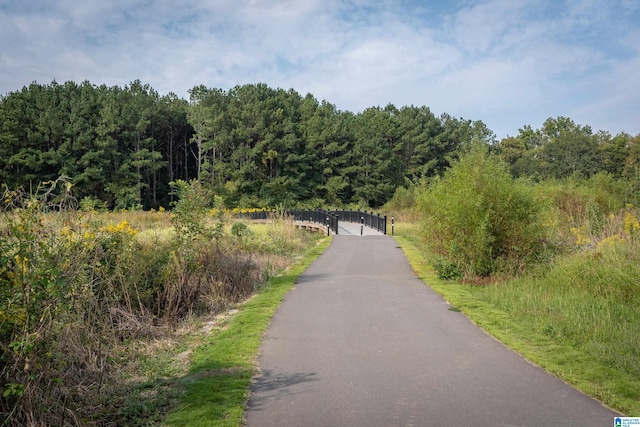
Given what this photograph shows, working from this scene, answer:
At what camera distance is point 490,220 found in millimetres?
14805

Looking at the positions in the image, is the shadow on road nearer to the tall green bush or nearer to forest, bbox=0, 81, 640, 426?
forest, bbox=0, 81, 640, 426

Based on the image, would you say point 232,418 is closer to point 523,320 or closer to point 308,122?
point 523,320

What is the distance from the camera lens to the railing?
34719mm

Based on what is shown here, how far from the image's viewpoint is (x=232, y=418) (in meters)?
5.40

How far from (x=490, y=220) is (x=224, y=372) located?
10051 mm

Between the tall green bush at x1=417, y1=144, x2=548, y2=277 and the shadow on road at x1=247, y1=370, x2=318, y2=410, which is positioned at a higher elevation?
the tall green bush at x1=417, y1=144, x2=548, y2=277

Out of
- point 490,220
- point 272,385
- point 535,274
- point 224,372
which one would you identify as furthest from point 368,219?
point 272,385

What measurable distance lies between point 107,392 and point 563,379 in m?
5.59

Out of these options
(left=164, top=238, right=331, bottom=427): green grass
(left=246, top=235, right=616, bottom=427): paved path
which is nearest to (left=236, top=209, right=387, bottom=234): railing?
(left=164, top=238, right=331, bottom=427): green grass

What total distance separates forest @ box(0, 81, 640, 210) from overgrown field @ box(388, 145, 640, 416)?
113ft

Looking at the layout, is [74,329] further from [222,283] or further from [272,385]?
[222,283]

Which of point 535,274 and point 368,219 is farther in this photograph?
point 368,219

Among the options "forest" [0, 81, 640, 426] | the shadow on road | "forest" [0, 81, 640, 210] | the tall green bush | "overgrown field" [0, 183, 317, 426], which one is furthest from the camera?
"forest" [0, 81, 640, 210]

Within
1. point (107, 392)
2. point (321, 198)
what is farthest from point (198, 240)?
point (321, 198)
